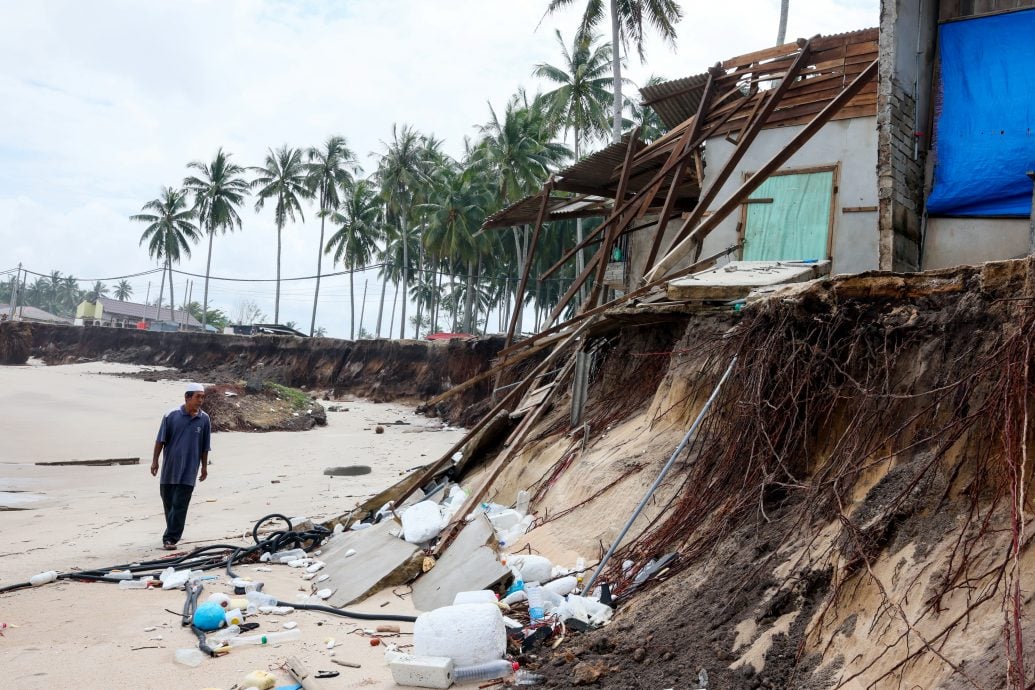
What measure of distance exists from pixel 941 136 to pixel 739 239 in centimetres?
334

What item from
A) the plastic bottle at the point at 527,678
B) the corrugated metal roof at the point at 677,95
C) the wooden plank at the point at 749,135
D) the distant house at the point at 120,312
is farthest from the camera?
the distant house at the point at 120,312

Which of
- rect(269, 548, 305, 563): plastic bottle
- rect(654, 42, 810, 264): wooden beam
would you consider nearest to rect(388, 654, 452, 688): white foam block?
rect(269, 548, 305, 563): plastic bottle

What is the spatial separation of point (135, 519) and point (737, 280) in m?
7.70

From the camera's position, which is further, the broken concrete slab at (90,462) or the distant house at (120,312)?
the distant house at (120,312)

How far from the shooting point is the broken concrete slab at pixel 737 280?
19.7 feet

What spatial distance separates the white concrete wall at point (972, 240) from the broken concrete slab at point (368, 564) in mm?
5526

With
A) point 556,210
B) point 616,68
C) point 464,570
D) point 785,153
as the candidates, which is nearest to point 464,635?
point 464,570

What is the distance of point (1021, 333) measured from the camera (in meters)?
3.35

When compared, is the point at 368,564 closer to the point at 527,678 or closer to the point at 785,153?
the point at 527,678

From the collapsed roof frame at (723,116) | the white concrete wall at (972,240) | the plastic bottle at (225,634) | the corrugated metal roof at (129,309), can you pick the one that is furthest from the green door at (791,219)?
the corrugated metal roof at (129,309)

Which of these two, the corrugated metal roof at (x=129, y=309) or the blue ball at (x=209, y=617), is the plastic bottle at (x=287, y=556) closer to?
the blue ball at (x=209, y=617)

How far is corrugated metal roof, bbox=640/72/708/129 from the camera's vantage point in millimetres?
11516

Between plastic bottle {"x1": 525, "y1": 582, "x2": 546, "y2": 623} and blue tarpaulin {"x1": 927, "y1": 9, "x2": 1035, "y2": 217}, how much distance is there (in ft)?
17.7

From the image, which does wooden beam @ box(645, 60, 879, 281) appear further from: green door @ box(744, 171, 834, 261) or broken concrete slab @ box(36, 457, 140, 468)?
broken concrete slab @ box(36, 457, 140, 468)
